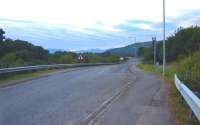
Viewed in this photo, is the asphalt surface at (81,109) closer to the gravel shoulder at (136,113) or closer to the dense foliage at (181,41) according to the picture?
the gravel shoulder at (136,113)

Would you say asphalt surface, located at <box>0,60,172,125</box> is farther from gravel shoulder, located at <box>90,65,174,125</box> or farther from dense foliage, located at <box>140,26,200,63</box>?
dense foliage, located at <box>140,26,200,63</box>

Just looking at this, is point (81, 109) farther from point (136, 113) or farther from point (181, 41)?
point (181, 41)

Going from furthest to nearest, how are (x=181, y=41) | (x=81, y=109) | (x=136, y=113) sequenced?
(x=181, y=41) < (x=81, y=109) < (x=136, y=113)

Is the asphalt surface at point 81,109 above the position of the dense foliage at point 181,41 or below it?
below

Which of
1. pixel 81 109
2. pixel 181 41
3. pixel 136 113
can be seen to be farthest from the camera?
pixel 181 41

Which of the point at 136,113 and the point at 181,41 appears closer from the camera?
the point at 136,113

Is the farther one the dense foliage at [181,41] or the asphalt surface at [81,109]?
the dense foliage at [181,41]

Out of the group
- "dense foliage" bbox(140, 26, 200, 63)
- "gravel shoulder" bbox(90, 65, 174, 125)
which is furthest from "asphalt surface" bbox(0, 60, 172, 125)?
"dense foliage" bbox(140, 26, 200, 63)

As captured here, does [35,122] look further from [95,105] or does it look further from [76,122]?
[95,105]

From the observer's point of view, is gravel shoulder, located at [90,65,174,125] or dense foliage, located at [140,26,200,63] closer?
gravel shoulder, located at [90,65,174,125]

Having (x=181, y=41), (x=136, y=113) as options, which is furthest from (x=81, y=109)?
(x=181, y=41)

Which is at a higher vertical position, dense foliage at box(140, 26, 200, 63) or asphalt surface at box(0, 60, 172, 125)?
dense foliage at box(140, 26, 200, 63)

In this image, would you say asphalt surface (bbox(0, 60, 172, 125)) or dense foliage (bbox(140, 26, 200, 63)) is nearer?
asphalt surface (bbox(0, 60, 172, 125))

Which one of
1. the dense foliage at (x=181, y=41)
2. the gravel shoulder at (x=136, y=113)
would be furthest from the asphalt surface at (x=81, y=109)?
the dense foliage at (x=181, y=41)
